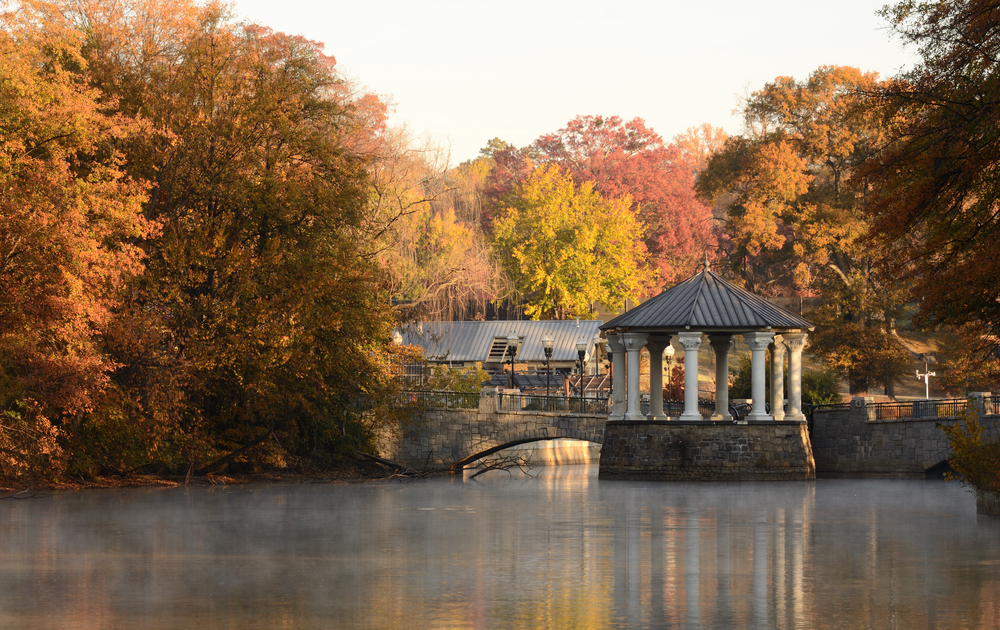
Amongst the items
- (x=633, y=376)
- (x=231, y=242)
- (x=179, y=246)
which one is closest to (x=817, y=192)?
(x=633, y=376)

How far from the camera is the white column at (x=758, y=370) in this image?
133 feet

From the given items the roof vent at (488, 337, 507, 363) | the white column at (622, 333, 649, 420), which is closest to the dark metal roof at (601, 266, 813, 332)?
the white column at (622, 333, 649, 420)

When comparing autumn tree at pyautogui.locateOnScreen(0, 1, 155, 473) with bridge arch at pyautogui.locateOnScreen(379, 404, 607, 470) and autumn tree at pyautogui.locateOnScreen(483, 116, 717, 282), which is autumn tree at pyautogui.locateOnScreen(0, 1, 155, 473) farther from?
autumn tree at pyautogui.locateOnScreen(483, 116, 717, 282)

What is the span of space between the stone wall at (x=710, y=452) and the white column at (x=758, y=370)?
1.49 ft

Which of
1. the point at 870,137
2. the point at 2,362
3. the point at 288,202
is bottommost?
the point at 2,362

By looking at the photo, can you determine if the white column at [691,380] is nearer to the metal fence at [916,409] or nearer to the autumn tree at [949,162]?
the metal fence at [916,409]

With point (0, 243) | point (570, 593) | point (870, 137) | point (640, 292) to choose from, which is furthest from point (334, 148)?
point (640, 292)

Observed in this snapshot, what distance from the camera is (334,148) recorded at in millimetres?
38750

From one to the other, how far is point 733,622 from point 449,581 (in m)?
4.28

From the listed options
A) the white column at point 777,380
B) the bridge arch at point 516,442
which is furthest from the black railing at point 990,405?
the bridge arch at point 516,442

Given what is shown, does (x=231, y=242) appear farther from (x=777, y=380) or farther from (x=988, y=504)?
(x=988, y=504)

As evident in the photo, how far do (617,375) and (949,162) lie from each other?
2360 centimetres

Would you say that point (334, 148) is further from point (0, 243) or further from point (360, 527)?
point (360, 527)

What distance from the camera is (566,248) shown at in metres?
72.3
